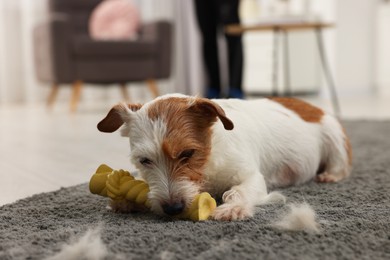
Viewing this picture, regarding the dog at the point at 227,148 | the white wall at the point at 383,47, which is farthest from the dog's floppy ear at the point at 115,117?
the white wall at the point at 383,47


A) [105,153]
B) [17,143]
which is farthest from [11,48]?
[105,153]

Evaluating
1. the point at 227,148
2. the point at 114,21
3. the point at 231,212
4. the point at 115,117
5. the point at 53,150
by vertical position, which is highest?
the point at 114,21

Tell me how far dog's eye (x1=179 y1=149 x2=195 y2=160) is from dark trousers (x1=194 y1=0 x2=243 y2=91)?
358cm

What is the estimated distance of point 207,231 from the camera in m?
1.25

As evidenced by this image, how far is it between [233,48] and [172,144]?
Answer: 3663 millimetres

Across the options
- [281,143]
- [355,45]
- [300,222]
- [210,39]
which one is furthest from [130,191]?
[355,45]

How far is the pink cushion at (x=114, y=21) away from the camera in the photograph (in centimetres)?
576

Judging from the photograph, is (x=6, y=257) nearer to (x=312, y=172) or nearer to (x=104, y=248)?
(x=104, y=248)

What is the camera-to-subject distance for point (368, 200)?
1574 millimetres

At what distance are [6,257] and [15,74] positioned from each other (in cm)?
598

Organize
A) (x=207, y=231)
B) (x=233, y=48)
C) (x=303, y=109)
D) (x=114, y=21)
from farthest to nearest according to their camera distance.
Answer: (x=114, y=21) < (x=233, y=48) < (x=303, y=109) < (x=207, y=231)

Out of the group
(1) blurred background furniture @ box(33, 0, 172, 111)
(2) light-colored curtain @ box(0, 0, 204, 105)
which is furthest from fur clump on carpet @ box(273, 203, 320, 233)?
(2) light-colored curtain @ box(0, 0, 204, 105)

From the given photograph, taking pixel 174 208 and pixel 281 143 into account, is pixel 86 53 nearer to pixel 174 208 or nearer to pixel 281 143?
pixel 281 143

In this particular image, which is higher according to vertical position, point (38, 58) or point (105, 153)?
point (38, 58)
